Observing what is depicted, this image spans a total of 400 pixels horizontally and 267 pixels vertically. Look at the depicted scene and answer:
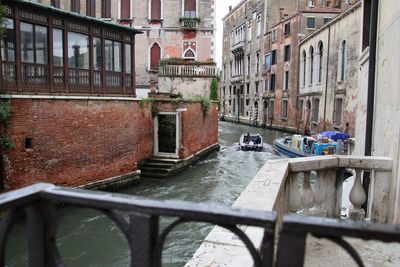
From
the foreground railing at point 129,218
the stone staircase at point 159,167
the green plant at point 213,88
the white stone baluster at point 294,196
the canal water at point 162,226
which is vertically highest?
the green plant at point 213,88

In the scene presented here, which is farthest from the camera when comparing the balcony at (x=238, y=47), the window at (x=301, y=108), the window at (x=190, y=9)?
the balcony at (x=238, y=47)

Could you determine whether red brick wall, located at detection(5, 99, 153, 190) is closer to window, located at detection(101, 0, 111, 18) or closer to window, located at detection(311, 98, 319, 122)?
window, located at detection(101, 0, 111, 18)

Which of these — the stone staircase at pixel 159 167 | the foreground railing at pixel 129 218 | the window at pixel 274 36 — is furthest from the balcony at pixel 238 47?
→ the foreground railing at pixel 129 218

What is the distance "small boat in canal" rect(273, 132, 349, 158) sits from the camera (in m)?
15.9

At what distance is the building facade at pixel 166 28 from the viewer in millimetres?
23484

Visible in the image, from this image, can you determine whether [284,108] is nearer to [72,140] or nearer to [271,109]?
[271,109]

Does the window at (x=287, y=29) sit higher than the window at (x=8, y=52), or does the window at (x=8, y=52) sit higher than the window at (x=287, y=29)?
the window at (x=287, y=29)

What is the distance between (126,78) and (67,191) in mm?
15672

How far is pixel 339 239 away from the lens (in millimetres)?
985

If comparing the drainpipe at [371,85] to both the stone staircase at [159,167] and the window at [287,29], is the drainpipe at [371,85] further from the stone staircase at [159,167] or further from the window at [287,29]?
the window at [287,29]

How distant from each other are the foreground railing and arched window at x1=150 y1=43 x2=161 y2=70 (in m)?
23.7

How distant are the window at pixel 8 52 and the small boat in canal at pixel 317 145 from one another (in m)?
11.1

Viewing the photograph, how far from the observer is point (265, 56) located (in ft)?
126

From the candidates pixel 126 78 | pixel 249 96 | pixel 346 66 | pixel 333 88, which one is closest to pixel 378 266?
pixel 126 78
